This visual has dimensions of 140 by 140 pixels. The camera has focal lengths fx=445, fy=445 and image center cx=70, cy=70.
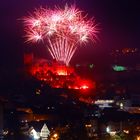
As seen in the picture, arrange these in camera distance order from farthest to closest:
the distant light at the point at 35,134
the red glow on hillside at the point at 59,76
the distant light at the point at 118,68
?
the distant light at the point at 118,68 < the red glow on hillside at the point at 59,76 < the distant light at the point at 35,134

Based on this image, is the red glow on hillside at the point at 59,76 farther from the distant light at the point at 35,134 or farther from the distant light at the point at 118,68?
the distant light at the point at 35,134

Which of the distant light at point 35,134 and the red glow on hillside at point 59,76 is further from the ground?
the red glow on hillside at point 59,76

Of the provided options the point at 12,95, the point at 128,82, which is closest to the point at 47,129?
the point at 12,95

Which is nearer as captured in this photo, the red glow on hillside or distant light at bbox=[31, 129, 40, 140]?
distant light at bbox=[31, 129, 40, 140]

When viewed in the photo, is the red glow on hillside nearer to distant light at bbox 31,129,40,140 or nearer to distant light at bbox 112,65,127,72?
distant light at bbox 112,65,127,72

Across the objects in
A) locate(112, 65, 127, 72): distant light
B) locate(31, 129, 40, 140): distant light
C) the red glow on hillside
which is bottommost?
locate(31, 129, 40, 140): distant light

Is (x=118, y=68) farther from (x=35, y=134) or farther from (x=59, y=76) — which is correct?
(x=35, y=134)

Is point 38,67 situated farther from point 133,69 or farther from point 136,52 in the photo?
point 136,52

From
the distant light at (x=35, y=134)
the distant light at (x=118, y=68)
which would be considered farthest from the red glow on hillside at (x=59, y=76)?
the distant light at (x=35, y=134)

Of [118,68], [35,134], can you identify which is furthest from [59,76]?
[35,134]

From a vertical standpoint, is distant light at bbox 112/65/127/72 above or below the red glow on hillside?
above

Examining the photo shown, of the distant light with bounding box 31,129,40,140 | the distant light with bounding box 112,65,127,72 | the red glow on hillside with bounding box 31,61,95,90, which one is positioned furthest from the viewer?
the distant light with bounding box 112,65,127,72

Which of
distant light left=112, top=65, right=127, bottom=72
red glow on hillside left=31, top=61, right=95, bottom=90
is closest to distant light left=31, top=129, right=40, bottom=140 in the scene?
red glow on hillside left=31, top=61, right=95, bottom=90
